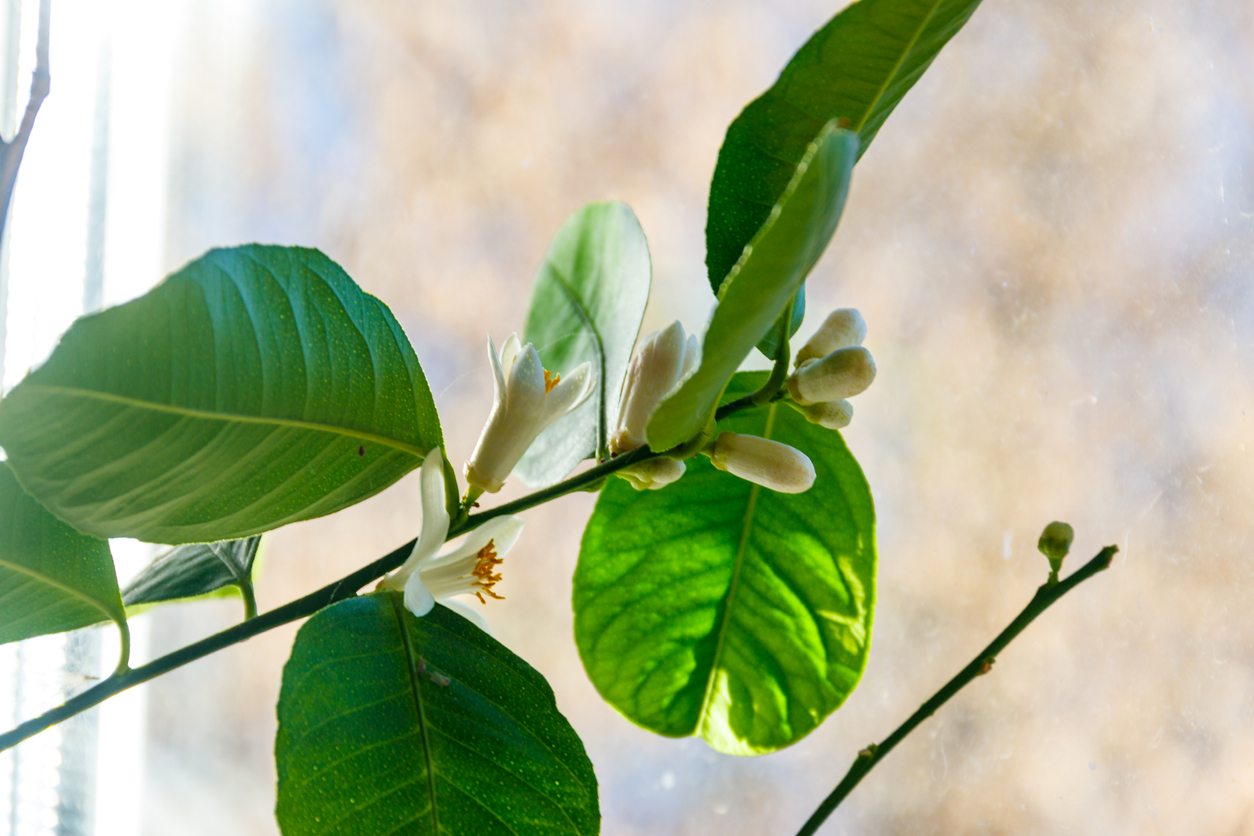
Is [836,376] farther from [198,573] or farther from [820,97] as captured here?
[198,573]

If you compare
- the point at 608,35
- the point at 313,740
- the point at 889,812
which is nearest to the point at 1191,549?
Result: the point at 889,812

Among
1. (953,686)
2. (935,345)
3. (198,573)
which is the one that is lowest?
(953,686)

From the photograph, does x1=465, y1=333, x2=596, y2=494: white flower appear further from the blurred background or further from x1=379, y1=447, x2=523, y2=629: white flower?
the blurred background

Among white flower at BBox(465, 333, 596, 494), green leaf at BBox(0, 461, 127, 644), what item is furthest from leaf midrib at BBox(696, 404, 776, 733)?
green leaf at BBox(0, 461, 127, 644)

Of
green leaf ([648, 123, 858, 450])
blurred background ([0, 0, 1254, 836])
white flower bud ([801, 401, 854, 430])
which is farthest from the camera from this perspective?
blurred background ([0, 0, 1254, 836])

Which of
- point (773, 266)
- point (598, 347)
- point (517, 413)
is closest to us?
point (773, 266)

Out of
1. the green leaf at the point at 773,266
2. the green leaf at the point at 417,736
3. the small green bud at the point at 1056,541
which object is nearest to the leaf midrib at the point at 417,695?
the green leaf at the point at 417,736

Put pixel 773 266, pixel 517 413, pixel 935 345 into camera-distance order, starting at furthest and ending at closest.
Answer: pixel 935 345, pixel 517 413, pixel 773 266

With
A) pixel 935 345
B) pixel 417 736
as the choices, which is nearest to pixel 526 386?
pixel 417 736

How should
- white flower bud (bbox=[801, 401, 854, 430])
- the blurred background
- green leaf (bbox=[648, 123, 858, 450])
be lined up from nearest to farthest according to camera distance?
1. green leaf (bbox=[648, 123, 858, 450])
2. white flower bud (bbox=[801, 401, 854, 430])
3. the blurred background
